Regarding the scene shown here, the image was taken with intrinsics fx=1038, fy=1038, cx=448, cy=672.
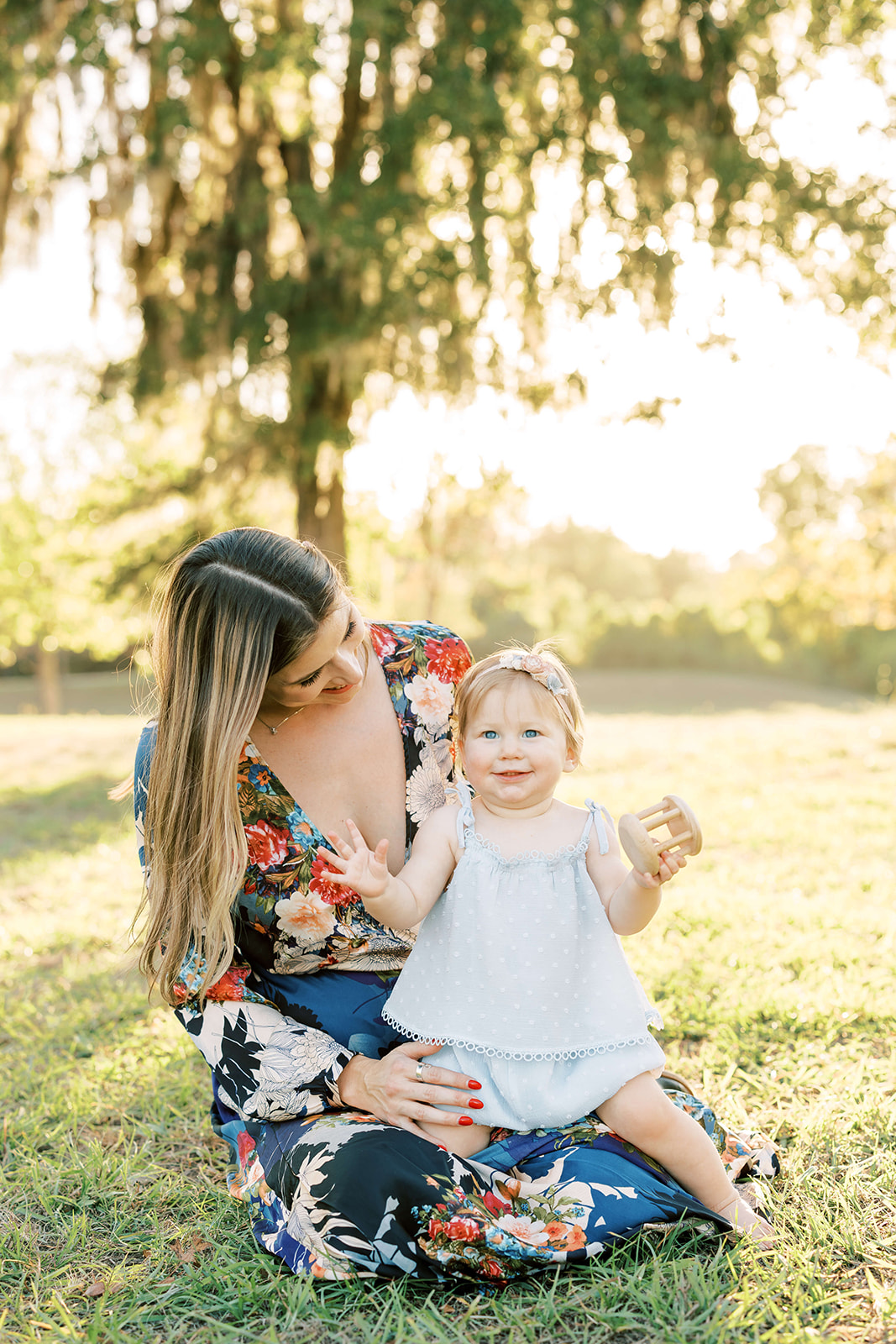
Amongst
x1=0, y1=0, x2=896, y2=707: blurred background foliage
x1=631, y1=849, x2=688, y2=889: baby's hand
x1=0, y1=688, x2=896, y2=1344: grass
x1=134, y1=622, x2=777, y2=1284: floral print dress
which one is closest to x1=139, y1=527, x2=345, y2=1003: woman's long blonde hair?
x1=134, y1=622, x2=777, y2=1284: floral print dress

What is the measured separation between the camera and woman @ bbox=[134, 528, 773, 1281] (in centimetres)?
202

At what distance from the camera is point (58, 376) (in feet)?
69.7

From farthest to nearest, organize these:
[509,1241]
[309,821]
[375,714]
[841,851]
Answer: [841,851] → [375,714] → [309,821] → [509,1241]

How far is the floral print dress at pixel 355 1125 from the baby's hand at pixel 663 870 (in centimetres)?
55

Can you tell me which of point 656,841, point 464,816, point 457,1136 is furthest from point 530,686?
point 457,1136

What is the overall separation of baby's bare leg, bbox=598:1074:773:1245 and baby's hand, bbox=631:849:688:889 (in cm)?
42

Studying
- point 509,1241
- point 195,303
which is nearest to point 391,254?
point 195,303

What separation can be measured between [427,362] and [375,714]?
644 centimetres

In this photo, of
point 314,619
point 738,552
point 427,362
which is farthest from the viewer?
point 738,552

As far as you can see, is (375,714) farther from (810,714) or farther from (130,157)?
(810,714)

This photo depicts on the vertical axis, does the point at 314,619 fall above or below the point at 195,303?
below

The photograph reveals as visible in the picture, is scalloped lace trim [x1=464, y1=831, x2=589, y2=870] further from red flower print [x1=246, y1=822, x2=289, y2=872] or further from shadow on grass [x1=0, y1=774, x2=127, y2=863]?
shadow on grass [x1=0, y1=774, x2=127, y2=863]

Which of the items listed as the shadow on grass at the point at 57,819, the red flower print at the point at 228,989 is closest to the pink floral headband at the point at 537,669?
the red flower print at the point at 228,989

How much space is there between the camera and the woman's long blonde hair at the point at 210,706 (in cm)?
225
